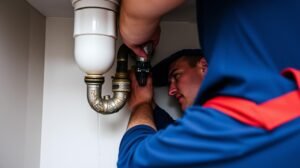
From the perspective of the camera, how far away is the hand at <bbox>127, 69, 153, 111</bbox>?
39.9 inches

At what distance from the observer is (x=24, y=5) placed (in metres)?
0.96

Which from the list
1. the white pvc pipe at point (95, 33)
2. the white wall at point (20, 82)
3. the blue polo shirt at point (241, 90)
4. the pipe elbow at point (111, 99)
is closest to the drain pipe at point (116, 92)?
the pipe elbow at point (111, 99)

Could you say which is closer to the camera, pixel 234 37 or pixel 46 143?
pixel 234 37

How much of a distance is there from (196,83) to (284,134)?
516 millimetres

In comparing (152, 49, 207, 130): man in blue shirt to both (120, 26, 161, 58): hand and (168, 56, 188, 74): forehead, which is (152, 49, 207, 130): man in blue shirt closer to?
(168, 56, 188, 74): forehead

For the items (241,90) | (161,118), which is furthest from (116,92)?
(241,90)

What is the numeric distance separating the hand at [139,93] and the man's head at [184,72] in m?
0.06

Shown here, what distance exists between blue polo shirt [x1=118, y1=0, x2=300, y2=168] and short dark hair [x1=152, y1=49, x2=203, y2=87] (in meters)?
0.44

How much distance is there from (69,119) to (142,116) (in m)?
0.31

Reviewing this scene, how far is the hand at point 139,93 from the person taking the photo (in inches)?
39.9

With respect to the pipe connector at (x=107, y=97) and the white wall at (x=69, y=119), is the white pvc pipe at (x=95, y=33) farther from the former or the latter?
the white wall at (x=69, y=119)

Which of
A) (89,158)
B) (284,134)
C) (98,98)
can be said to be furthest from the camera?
(89,158)

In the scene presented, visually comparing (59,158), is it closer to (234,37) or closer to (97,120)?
(97,120)

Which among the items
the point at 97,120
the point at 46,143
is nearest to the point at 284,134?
the point at 97,120
